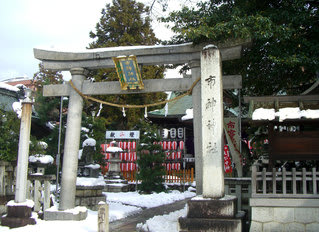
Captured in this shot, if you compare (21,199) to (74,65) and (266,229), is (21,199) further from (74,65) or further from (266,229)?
(266,229)

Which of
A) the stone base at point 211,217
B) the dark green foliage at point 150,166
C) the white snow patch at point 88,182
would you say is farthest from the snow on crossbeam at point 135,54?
the dark green foliage at point 150,166

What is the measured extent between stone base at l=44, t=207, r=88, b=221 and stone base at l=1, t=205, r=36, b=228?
1.65ft

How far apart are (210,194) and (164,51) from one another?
4.21m

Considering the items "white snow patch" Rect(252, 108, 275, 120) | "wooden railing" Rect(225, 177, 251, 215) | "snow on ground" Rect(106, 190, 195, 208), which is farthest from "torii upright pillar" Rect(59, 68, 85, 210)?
"snow on ground" Rect(106, 190, 195, 208)

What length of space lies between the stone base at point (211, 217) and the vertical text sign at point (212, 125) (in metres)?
0.21

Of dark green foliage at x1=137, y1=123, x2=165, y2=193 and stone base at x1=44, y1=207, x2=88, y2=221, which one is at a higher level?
dark green foliage at x1=137, y1=123, x2=165, y2=193

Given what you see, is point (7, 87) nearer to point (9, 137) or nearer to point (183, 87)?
point (9, 137)

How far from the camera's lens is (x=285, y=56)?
8.85m

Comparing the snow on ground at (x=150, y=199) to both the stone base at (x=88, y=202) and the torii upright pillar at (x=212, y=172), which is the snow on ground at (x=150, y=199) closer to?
the stone base at (x=88, y=202)

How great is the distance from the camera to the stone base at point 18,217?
8.66 metres

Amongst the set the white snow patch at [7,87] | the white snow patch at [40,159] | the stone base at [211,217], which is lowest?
the stone base at [211,217]

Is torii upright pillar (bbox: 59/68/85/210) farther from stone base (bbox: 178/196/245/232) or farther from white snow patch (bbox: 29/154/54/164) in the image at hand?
stone base (bbox: 178/196/245/232)

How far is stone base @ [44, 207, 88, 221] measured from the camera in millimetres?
9055

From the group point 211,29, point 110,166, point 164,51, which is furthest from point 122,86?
point 110,166
